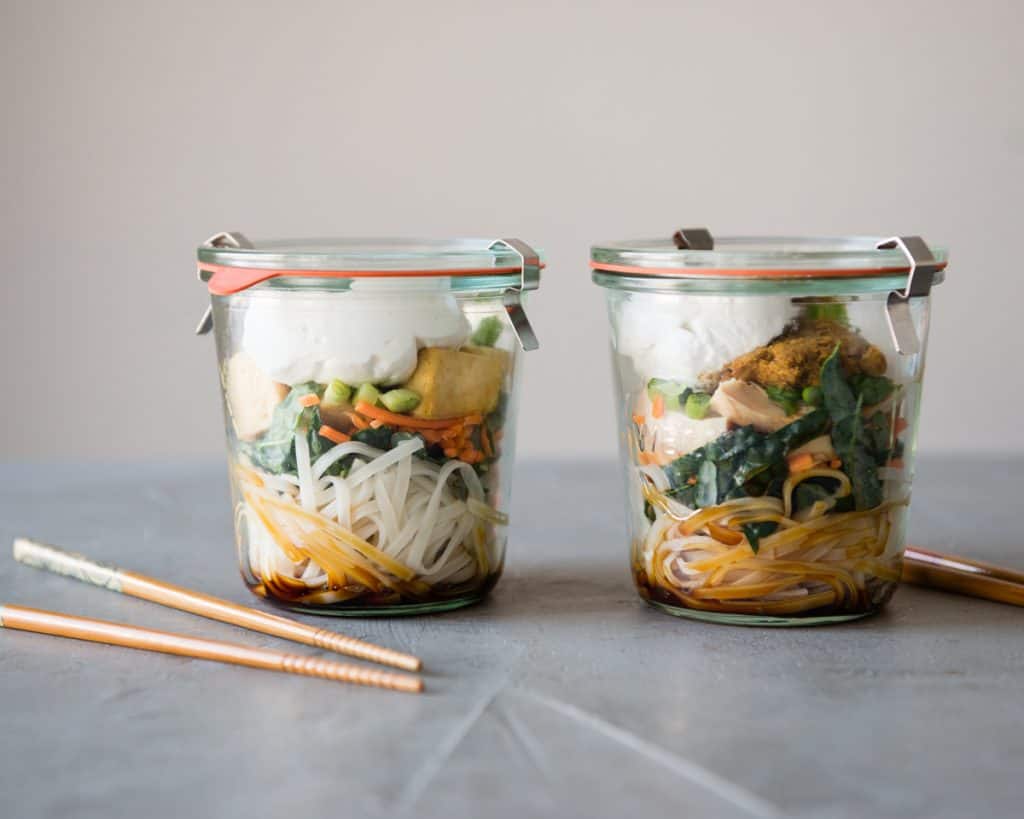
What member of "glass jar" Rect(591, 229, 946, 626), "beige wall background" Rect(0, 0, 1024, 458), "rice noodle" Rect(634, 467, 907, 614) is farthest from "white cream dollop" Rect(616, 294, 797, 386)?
"beige wall background" Rect(0, 0, 1024, 458)

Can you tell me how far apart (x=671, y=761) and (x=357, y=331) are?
43 cm

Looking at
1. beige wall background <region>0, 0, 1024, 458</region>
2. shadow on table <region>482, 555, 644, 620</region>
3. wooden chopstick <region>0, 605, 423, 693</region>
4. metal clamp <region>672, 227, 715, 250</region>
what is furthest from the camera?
beige wall background <region>0, 0, 1024, 458</region>

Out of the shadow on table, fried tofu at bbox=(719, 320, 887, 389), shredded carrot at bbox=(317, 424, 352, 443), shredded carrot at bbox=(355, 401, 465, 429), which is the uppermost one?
fried tofu at bbox=(719, 320, 887, 389)

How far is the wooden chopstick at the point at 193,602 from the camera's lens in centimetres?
108

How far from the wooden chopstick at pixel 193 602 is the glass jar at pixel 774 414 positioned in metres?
0.26

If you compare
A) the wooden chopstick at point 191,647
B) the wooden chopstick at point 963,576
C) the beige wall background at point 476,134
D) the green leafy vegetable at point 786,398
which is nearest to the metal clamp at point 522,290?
the green leafy vegetable at point 786,398

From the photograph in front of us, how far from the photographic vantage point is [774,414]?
1.11 meters

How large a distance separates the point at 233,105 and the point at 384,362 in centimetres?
153

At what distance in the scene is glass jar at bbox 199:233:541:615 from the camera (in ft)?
3.76

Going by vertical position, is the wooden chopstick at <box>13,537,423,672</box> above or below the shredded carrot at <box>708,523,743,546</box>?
below

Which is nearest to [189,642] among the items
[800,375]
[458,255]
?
[458,255]

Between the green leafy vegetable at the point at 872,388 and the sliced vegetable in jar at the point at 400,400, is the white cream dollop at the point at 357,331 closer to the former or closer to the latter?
the sliced vegetable in jar at the point at 400,400

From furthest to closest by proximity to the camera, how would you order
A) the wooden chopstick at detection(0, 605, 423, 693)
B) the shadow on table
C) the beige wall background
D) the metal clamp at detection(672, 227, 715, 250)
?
the beige wall background
the metal clamp at detection(672, 227, 715, 250)
the shadow on table
the wooden chopstick at detection(0, 605, 423, 693)

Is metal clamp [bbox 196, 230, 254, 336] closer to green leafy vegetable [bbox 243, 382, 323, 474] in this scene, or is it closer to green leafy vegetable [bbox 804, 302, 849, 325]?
green leafy vegetable [bbox 243, 382, 323, 474]
